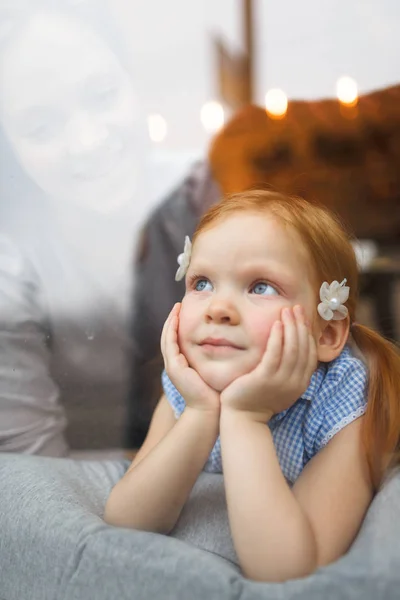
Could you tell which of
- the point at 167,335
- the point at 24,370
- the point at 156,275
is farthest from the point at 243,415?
the point at 156,275

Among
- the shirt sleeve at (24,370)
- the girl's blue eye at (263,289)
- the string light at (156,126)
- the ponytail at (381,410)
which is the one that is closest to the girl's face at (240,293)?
the girl's blue eye at (263,289)

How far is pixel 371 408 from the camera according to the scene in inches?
33.3

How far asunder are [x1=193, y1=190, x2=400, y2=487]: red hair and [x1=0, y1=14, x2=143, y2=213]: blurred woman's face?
1.14ft

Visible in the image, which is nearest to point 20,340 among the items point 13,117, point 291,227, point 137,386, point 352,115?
point 137,386

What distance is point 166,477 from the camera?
31.4 inches

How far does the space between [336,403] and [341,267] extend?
0.15m

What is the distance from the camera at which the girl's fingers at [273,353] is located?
750 millimetres

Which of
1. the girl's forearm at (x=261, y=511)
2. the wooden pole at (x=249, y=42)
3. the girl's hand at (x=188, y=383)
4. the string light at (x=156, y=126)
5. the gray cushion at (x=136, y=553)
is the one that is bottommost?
the gray cushion at (x=136, y=553)

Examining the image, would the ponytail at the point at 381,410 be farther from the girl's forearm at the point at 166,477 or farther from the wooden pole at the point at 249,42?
the wooden pole at the point at 249,42

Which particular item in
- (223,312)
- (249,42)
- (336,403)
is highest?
(249,42)

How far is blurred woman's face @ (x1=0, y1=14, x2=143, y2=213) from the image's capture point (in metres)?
1.15

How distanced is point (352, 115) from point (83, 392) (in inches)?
22.5

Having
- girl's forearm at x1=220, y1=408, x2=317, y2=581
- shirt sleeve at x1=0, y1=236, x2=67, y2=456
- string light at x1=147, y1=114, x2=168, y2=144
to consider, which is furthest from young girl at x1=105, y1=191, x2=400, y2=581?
string light at x1=147, y1=114, x2=168, y2=144

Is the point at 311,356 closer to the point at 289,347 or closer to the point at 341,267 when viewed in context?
the point at 289,347
